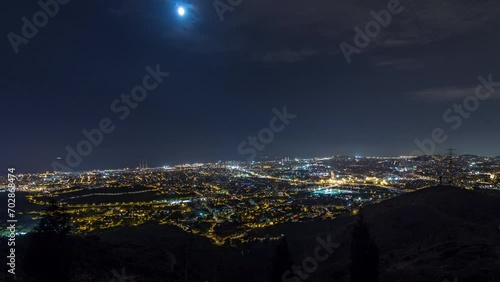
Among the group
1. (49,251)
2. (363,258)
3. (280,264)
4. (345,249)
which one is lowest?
(345,249)

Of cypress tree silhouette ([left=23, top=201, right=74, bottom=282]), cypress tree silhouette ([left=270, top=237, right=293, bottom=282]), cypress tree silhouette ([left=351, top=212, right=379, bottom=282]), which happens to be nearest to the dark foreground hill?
cypress tree silhouette ([left=270, top=237, right=293, bottom=282])

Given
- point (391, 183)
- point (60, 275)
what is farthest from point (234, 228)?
point (391, 183)

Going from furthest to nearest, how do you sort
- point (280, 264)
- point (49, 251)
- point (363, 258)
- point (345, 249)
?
1. point (345, 249)
2. point (280, 264)
3. point (363, 258)
4. point (49, 251)

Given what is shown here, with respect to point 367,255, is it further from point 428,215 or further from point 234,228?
point 234,228

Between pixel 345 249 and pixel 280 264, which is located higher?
pixel 280 264

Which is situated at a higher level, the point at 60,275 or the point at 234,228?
the point at 60,275

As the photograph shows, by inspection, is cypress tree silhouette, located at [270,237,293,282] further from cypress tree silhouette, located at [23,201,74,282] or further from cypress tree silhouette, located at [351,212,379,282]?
cypress tree silhouette, located at [23,201,74,282]

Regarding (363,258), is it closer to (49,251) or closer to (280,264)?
(280,264)

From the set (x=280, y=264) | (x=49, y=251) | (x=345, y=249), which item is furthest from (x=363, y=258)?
(x=345, y=249)
